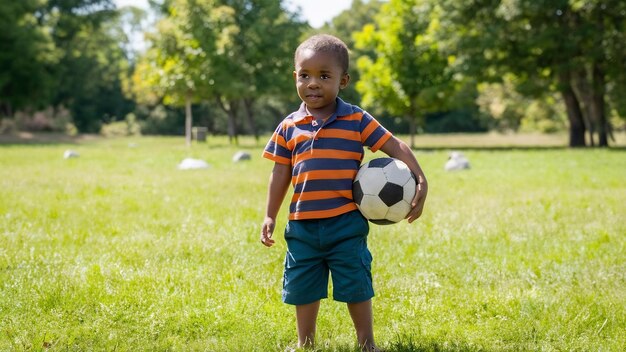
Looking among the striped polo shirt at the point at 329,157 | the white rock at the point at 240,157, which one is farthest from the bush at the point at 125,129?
the striped polo shirt at the point at 329,157

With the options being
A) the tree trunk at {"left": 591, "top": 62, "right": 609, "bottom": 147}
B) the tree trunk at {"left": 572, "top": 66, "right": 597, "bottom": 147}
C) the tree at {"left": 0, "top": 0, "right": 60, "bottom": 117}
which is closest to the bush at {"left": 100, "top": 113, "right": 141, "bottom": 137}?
the tree at {"left": 0, "top": 0, "right": 60, "bottom": 117}

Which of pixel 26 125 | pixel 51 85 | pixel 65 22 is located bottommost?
pixel 26 125

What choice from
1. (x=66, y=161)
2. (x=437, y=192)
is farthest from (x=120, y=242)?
(x=66, y=161)

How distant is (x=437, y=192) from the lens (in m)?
12.6

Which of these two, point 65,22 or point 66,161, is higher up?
point 65,22

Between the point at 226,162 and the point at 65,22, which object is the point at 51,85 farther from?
the point at 226,162

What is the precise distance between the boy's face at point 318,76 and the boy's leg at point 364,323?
1.31 meters

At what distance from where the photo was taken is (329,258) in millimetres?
4074

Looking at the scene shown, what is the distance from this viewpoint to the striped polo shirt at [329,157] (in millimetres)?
4035

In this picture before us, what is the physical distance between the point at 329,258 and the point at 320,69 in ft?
3.86

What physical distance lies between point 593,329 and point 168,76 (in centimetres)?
3264

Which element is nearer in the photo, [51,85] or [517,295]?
[517,295]

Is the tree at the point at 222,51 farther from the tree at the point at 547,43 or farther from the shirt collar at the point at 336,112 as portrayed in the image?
the shirt collar at the point at 336,112

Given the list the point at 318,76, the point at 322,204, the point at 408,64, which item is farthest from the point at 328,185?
the point at 408,64
